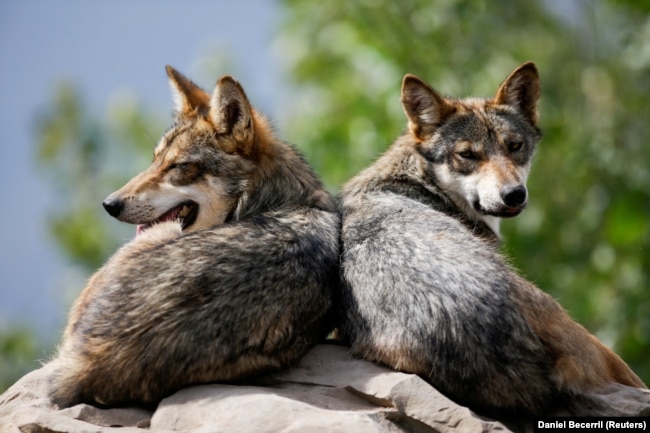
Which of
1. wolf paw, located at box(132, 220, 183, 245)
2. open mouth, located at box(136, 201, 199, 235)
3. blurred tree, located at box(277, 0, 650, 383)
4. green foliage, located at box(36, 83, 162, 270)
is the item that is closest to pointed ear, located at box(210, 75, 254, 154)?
open mouth, located at box(136, 201, 199, 235)

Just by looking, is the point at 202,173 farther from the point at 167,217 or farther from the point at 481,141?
the point at 481,141

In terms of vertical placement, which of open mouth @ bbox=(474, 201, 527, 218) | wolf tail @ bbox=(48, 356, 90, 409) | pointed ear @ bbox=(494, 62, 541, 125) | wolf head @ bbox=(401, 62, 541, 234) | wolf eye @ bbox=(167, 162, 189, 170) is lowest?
wolf tail @ bbox=(48, 356, 90, 409)

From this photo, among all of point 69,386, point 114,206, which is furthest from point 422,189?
point 69,386

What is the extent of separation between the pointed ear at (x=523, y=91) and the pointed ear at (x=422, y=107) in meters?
0.59

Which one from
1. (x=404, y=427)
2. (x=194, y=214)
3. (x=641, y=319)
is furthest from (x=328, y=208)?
(x=641, y=319)

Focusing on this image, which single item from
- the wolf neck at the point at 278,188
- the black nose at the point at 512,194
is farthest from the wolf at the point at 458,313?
the wolf neck at the point at 278,188

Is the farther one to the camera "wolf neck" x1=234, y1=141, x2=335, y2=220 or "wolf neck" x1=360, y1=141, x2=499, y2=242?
"wolf neck" x1=360, y1=141, x2=499, y2=242

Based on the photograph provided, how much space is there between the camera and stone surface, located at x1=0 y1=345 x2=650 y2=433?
235 inches

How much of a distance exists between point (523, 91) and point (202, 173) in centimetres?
340

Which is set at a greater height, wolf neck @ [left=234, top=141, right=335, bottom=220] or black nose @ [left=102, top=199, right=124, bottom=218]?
wolf neck @ [left=234, top=141, right=335, bottom=220]

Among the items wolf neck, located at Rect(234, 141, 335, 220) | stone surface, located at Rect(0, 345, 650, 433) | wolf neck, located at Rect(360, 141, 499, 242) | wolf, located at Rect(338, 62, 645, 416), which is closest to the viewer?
stone surface, located at Rect(0, 345, 650, 433)

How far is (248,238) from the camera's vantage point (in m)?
7.08

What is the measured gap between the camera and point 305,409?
607 centimetres

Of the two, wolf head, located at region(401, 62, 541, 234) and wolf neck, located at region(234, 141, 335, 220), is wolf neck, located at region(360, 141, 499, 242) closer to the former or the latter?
wolf head, located at region(401, 62, 541, 234)
